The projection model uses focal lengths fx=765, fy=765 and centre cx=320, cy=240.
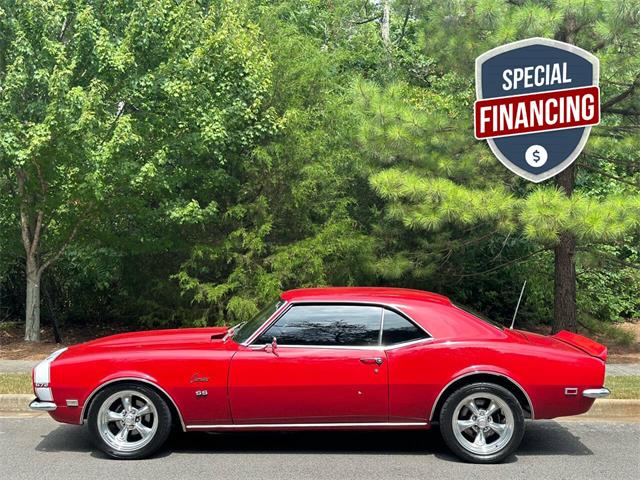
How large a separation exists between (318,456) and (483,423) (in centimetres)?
133

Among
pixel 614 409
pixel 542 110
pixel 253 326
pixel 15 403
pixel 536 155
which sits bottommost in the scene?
pixel 614 409

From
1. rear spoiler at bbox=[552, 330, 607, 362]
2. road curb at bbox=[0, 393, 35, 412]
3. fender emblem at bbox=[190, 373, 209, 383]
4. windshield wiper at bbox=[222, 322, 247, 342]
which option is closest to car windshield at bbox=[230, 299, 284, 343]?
windshield wiper at bbox=[222, 322, 247, 342]

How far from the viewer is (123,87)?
1116cm

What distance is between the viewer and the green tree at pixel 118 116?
34.7 ft

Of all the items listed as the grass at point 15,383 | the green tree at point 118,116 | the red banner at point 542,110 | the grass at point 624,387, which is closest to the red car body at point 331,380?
the grass at point 624,387

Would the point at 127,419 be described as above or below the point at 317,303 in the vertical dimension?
below

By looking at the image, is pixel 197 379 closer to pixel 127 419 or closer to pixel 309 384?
pixel 127 419

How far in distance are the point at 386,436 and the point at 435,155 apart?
5117mm

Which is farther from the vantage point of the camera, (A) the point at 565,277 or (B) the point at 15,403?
(A) the point at 565,277

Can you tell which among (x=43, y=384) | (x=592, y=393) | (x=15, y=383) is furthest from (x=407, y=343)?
(x=15, y=383)

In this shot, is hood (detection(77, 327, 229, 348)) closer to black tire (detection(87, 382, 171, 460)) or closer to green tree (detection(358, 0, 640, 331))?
black tire (detection(87, 382, 171, 460))

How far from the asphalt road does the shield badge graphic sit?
469 centimetres

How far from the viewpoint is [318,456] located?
6.11 metres

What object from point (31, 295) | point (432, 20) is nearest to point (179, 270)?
point (31, 295)
